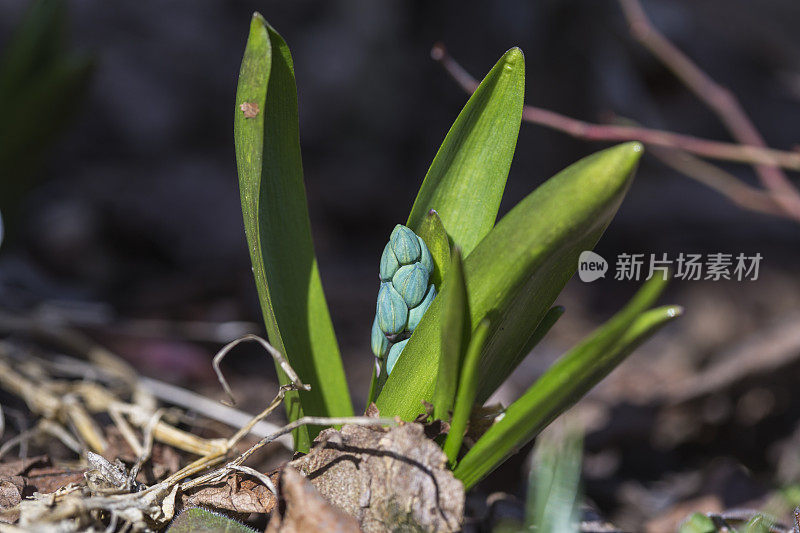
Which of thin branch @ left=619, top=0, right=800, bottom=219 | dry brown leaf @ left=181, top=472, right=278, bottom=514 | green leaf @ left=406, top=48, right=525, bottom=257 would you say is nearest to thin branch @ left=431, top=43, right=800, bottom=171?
thin branch @ left=619, top=0, right=800, bottom=219

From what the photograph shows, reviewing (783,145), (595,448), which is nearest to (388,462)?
(595,448)

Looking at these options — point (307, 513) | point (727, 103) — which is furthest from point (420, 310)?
point (727, 103)

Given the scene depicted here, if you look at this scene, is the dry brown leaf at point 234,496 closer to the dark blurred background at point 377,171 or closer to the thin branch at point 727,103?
the dark blurred background at point 377,171

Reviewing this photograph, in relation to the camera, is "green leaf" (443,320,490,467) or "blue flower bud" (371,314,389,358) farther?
"blue flower bud" (371,314,389,358)

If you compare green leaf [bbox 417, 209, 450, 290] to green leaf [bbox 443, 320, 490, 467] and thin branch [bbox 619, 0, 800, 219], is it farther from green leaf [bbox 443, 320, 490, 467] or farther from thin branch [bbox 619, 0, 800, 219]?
thin branch [bbox 619, 0, 800, 219]

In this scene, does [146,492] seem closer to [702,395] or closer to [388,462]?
[388,462]
